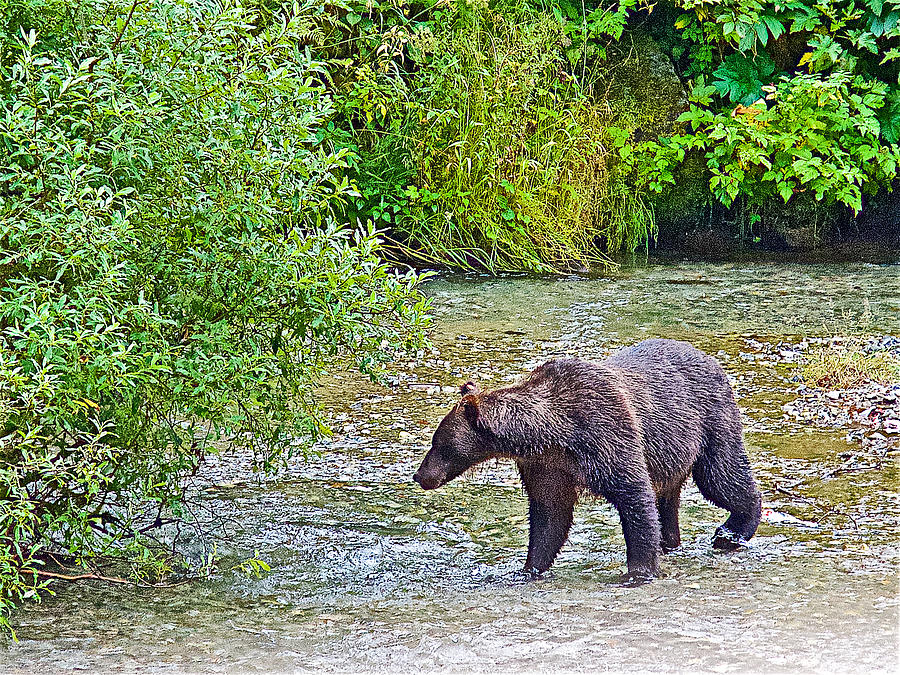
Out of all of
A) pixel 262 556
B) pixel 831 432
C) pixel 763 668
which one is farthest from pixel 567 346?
pixel 763 668

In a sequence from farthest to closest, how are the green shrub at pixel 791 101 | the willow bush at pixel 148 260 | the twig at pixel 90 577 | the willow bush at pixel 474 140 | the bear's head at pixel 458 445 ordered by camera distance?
the green shrub at pixel 791 101 → the willow bush at pixel 474 140 → the bear's head at pixel 458 445 → the twig at pixel 90 577 → the willow bush at pixel 148 260

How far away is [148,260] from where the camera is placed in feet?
14.1

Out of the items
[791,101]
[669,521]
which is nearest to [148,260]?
[669,521]

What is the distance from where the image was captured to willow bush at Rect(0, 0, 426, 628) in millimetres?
3867

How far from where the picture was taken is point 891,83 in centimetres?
1229

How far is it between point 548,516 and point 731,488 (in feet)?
2.92

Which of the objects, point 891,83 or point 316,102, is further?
point 891,83

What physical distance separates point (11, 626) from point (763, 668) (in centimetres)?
260

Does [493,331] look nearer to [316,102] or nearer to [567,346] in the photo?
[567,346]

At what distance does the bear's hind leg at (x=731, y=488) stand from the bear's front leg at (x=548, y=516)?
2.41ft

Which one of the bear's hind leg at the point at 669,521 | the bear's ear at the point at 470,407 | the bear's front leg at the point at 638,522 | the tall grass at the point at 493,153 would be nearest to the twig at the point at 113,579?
the bear's ear at the point at 470,407

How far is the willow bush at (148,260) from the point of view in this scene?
3867 millimetres

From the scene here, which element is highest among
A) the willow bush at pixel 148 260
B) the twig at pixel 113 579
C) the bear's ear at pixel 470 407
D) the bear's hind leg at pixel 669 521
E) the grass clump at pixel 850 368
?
the willow bush at pixel 148 260

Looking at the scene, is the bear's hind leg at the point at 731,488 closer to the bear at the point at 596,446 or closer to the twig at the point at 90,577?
the bear at the point at 596,446
